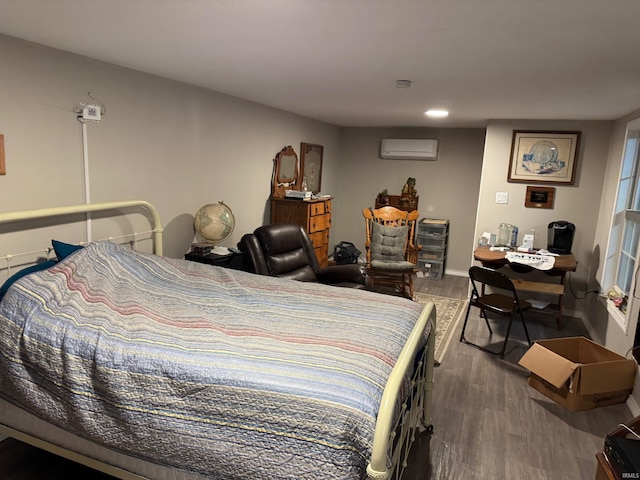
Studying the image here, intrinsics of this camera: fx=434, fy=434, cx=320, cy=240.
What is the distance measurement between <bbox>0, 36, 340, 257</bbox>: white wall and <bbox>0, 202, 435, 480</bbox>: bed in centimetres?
43

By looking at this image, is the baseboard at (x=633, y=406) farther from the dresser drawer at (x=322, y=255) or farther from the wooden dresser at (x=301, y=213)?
the dresser drawer at (x=322, y=255)

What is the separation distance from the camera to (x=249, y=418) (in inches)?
60.5

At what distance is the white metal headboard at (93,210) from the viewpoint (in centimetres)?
222

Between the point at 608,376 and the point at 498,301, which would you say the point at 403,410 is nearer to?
the point at 608,376

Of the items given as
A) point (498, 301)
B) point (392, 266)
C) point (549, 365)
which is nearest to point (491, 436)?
point (549, 365)

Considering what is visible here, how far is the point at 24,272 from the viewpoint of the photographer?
221 centimetres

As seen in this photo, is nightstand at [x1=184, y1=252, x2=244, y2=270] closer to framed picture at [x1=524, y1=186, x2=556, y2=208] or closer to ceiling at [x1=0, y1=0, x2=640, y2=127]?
ceiling at [x1=0, y1=0, x2=640, y2=127]

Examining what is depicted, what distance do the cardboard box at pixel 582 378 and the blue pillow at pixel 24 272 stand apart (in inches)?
124

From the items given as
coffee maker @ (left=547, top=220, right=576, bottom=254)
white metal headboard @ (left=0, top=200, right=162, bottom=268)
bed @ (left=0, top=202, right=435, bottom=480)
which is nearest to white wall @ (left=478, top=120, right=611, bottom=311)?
coffee maker @ (left=547, top=220, right=576, bottom=254)

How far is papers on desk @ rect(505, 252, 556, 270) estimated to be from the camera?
4.00 meters

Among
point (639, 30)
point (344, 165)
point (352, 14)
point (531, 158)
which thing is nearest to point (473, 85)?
point (639, 30)

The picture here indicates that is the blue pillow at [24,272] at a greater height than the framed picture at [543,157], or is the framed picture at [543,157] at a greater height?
the framed picture at [543,157]

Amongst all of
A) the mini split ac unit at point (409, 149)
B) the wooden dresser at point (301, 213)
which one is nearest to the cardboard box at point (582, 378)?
the wooden dresser at point (301, 213)

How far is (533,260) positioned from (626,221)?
2.67 ft
